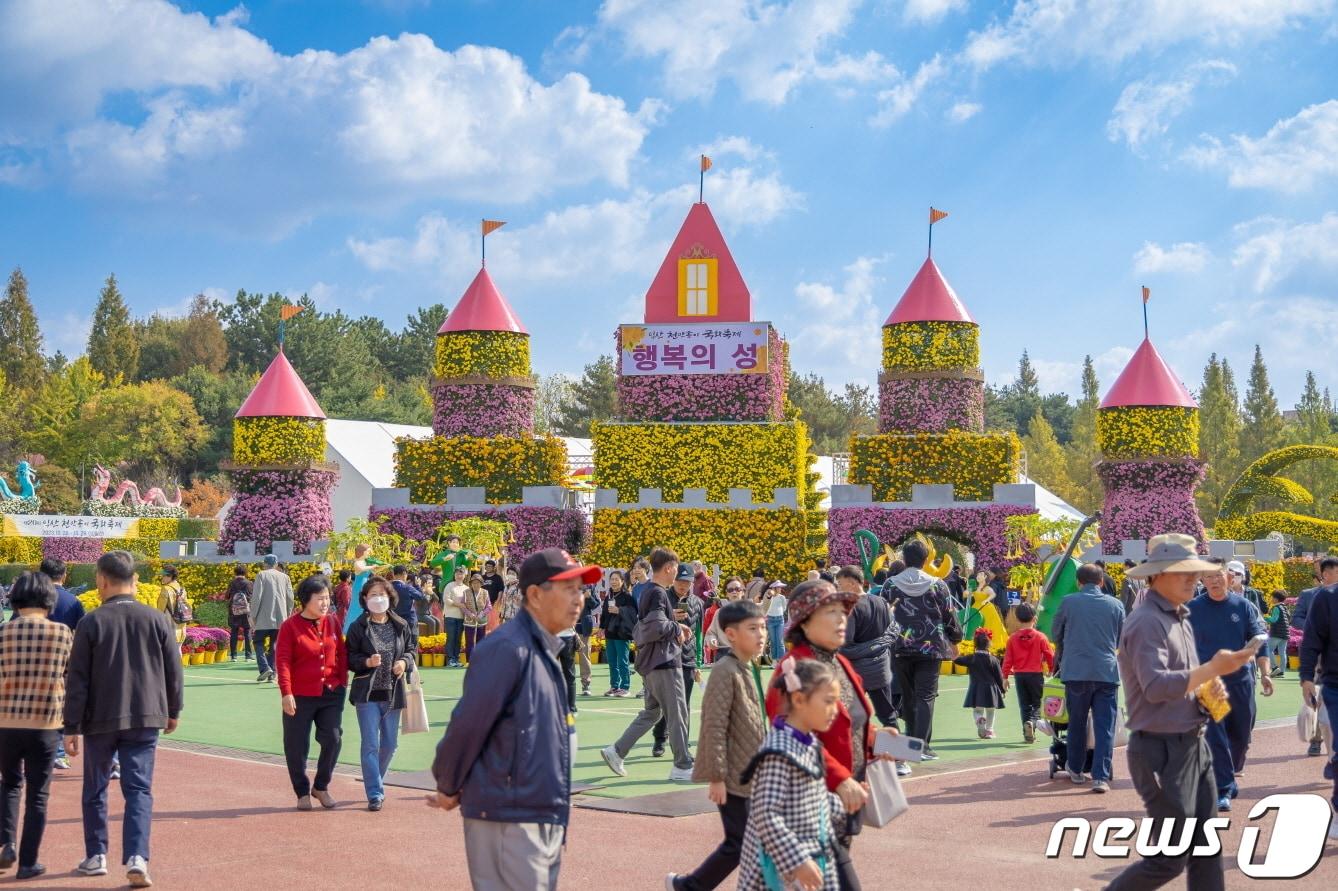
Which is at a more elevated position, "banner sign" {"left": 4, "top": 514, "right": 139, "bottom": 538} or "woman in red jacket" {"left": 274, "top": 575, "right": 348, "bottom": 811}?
"banner sign" {"left": 4, "top": 514, "right": 139, "bottom": 538}

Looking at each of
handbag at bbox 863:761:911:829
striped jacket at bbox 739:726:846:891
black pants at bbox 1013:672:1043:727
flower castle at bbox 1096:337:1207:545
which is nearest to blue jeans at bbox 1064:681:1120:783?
black pants at bbox 1013:672:1043:727

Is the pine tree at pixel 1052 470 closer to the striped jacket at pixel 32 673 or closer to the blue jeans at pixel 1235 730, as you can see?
the blue jeans at pixel 1235 730

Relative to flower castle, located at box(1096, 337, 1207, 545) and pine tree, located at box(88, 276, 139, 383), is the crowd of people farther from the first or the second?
pine tree, located at box(88, 276, 139, 383)

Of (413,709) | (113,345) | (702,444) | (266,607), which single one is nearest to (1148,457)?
(702,444)

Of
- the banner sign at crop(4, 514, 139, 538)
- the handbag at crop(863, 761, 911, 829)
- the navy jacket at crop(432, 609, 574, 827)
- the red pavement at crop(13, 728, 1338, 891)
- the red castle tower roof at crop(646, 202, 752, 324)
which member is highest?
the red castle tower roof at crop(646, 202, 752, 324)

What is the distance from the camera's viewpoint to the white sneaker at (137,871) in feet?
23.7

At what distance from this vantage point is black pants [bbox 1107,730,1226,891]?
5785mm

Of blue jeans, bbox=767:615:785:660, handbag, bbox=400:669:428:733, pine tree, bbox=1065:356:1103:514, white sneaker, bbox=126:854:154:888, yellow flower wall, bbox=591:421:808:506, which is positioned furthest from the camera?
pine tree, bbox=1065:356:1103:514

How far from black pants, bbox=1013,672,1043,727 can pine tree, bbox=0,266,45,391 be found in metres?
78.1

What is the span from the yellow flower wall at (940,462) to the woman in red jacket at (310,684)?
2160 centimetres

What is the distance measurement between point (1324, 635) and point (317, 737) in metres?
6.67

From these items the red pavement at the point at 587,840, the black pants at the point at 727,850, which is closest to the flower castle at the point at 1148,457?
the red pavement at the point at 587,840

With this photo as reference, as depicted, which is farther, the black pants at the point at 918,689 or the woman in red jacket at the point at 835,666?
the black pants at the point at 918,689

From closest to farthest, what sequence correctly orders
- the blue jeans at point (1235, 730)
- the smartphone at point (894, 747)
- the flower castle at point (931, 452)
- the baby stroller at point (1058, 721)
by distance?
the smartphone at point (894, 747) < the blue jeans at point (1235, 730) < the baby stroller at point (1058, 721) < the flower castle at point (931, 452)
